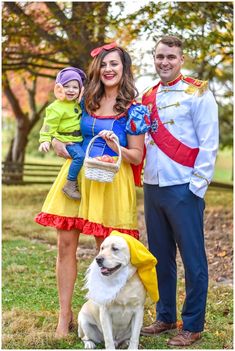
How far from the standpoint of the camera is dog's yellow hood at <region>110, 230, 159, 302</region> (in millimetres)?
3995

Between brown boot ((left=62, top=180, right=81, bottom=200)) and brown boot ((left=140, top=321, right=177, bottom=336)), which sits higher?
brown boot ((left=62, top=180, right=81, bottom=200))

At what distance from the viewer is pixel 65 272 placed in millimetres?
4547

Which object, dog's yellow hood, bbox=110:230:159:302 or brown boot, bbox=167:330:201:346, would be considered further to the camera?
brown boot, bbox=167:330:201:346

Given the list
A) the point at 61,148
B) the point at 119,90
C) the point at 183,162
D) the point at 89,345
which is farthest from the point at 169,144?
the point at 89,345

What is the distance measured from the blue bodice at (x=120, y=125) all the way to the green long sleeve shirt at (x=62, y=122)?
0.37 ft

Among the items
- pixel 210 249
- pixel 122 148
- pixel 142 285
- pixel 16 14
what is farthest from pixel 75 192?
pixel 16 14

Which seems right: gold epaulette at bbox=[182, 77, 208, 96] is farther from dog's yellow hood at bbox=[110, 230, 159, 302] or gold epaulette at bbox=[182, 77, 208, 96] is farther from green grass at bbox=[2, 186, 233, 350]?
green grass at bbox=[2, 186, 233, 350]

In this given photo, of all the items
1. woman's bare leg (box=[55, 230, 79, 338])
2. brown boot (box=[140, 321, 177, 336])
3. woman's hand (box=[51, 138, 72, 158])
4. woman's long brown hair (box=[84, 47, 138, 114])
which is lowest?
brown boot (box=[140, 321, 177, 336])

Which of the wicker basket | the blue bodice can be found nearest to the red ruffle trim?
the wicker basket

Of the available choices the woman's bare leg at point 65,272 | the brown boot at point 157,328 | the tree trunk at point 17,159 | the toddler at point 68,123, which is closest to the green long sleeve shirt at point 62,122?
the toddler at point 68,123

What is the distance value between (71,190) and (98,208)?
0.24 metres

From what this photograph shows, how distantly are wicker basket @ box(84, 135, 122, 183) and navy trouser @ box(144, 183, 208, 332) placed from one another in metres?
0.57

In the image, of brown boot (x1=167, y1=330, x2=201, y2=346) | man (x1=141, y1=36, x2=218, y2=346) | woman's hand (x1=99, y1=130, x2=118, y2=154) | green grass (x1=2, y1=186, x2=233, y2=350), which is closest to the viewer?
woman's hand (x1=99, y1=130, x2=118, y2=154)

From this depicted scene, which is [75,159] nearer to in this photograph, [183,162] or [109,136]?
[109,136]
